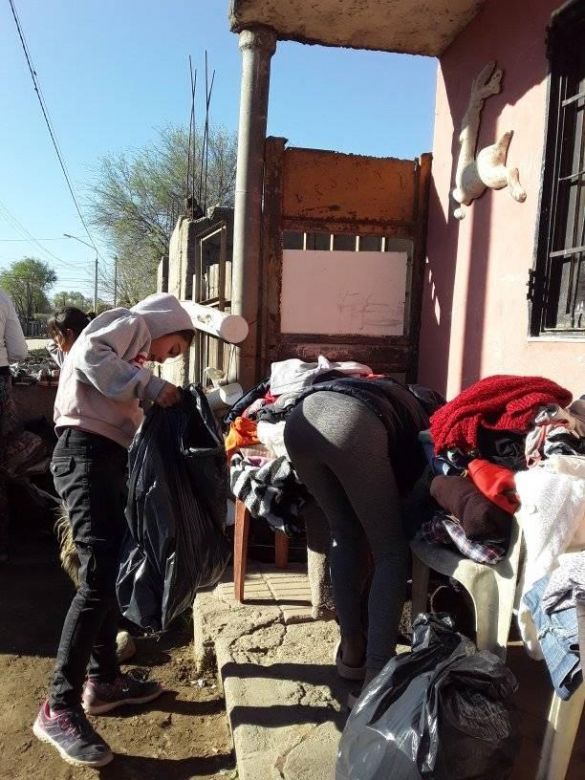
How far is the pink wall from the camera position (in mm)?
3258

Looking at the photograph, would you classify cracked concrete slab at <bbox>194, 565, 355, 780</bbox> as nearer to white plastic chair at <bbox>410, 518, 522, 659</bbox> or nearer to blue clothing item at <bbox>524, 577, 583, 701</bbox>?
white plastic chair at <bbox>410, 518, 522, 659</bbox>

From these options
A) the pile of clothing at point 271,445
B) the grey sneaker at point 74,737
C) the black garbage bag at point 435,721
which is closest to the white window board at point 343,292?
the pile of clothing at point 271,445

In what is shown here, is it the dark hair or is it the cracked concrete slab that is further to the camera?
the dark hair

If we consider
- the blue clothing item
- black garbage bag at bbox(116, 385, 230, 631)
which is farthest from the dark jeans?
the blue clothing item

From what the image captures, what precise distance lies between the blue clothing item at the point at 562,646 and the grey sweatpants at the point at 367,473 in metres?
0.56

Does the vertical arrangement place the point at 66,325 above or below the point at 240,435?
above

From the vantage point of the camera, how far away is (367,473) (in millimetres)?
2014

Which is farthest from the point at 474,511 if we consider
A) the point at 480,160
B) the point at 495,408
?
the point at 480,160

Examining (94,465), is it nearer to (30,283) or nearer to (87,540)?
(87,540)

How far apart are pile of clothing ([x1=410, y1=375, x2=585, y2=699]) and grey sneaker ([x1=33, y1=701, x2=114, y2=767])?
1415 millimetres

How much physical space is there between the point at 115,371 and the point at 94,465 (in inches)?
15.0

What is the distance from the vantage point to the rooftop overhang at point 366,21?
400 centimetres

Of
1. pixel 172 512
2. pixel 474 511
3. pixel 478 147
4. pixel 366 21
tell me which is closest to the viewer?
pixel 474 511

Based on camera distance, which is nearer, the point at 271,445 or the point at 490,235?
the point at 271,445
